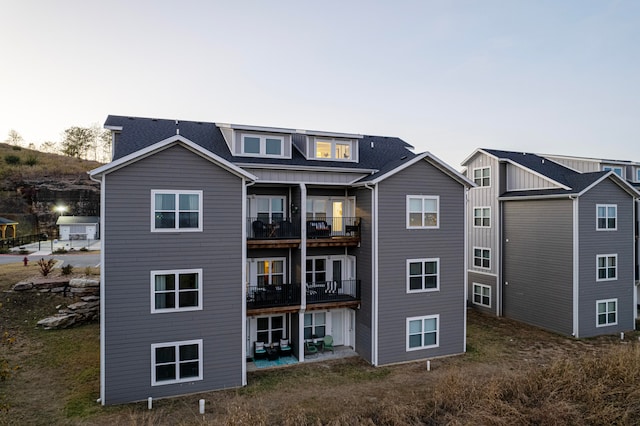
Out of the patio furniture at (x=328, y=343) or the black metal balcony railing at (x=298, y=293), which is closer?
the black metal balcony railing at (x=298, y=293)

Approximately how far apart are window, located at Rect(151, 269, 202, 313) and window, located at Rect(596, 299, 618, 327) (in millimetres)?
19560

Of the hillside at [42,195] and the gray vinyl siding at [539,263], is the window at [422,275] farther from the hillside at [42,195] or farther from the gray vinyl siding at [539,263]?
the hillside at [42,195]

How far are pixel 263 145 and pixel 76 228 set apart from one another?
42.1 m

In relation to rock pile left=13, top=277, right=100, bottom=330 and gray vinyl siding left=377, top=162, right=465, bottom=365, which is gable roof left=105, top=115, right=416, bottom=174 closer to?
gray vinyl siding left=377, top=162, right=465, bottom=365

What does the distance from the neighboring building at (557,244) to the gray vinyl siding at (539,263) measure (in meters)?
0.05

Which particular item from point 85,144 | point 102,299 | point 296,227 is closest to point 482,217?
point 296,227

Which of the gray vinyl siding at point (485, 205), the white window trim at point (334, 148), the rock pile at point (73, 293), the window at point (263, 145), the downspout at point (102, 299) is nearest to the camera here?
the downspout at point (102, 299)

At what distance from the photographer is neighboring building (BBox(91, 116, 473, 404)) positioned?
35.7 feet

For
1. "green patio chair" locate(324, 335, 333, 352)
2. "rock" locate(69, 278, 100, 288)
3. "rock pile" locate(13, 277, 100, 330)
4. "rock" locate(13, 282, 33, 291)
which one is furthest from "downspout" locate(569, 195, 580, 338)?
"rock" locate(13, 282, 33, 291)

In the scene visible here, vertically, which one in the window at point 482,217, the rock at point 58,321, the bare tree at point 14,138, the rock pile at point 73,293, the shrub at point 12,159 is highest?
the bare tree at point 14,138

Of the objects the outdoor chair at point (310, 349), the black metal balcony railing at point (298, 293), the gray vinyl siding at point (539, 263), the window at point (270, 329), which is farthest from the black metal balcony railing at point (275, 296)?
the gray vinyl siding at point (539, 263)

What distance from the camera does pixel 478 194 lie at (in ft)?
72.2

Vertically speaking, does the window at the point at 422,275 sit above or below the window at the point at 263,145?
below

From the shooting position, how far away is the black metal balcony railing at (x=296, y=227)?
45.9 ft
